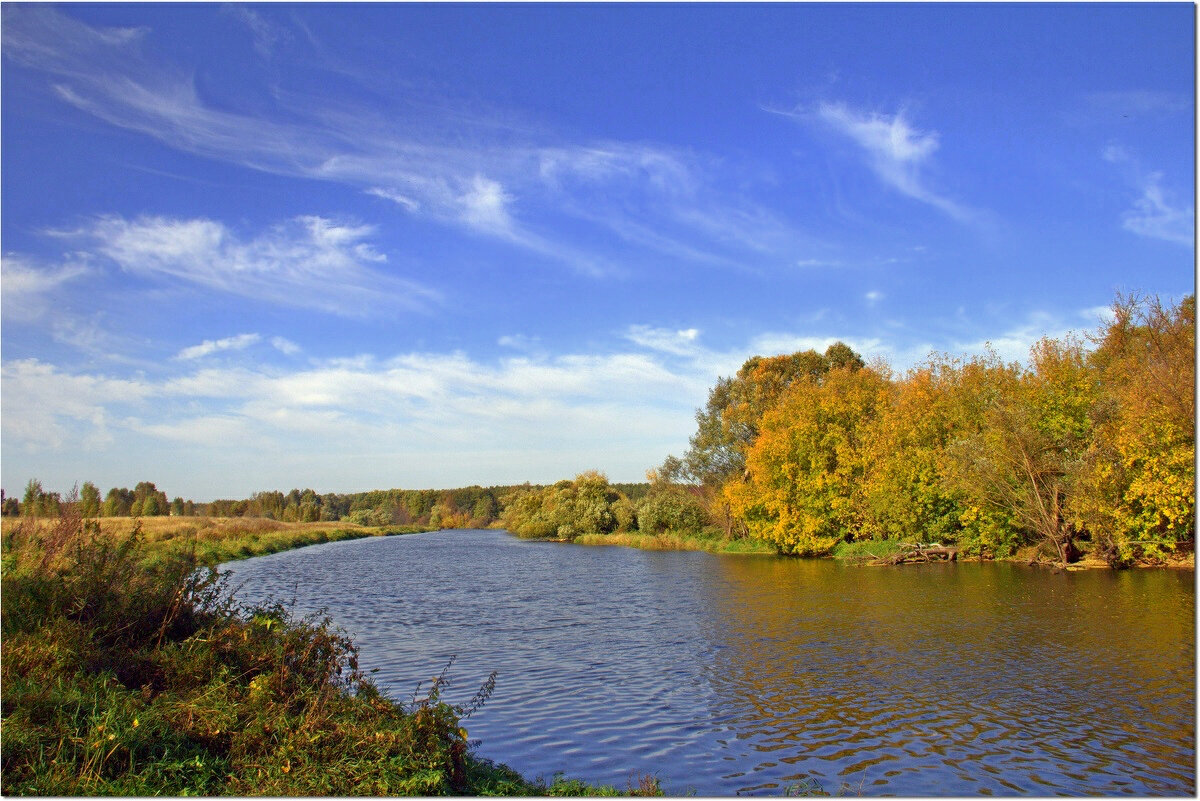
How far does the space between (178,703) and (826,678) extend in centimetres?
1112

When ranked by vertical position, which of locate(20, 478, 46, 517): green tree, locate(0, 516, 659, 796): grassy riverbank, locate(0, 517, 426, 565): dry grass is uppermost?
locate(20, 478, 46, 517): green tree

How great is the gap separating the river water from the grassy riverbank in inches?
86.7

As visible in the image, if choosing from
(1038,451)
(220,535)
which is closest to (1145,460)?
(1038,451)

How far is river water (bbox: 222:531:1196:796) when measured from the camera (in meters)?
9.81

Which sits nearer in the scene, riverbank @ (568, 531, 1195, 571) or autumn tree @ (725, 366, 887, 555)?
riverbank @ (568, 531, 1195, 571)

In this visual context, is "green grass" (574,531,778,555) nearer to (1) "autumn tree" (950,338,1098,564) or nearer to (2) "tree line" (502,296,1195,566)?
(2) "tree line" (502,296,1195,566)

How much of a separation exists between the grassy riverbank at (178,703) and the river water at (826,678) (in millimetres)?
2201

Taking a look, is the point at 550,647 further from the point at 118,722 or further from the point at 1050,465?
the point at 1050,465

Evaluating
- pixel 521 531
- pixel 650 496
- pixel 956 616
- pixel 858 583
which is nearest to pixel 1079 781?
pixel 956 616

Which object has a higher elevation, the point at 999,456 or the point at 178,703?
the point at 999,456

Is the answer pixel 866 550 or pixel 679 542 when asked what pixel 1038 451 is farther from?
pixel 679 542

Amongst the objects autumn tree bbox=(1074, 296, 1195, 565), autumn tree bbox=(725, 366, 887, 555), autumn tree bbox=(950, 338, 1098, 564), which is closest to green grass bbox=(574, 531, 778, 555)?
autumn tree bbox=(725, 366, 887, 555)

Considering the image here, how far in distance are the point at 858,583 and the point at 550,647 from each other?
1708 centimetres

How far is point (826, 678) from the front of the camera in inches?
570
